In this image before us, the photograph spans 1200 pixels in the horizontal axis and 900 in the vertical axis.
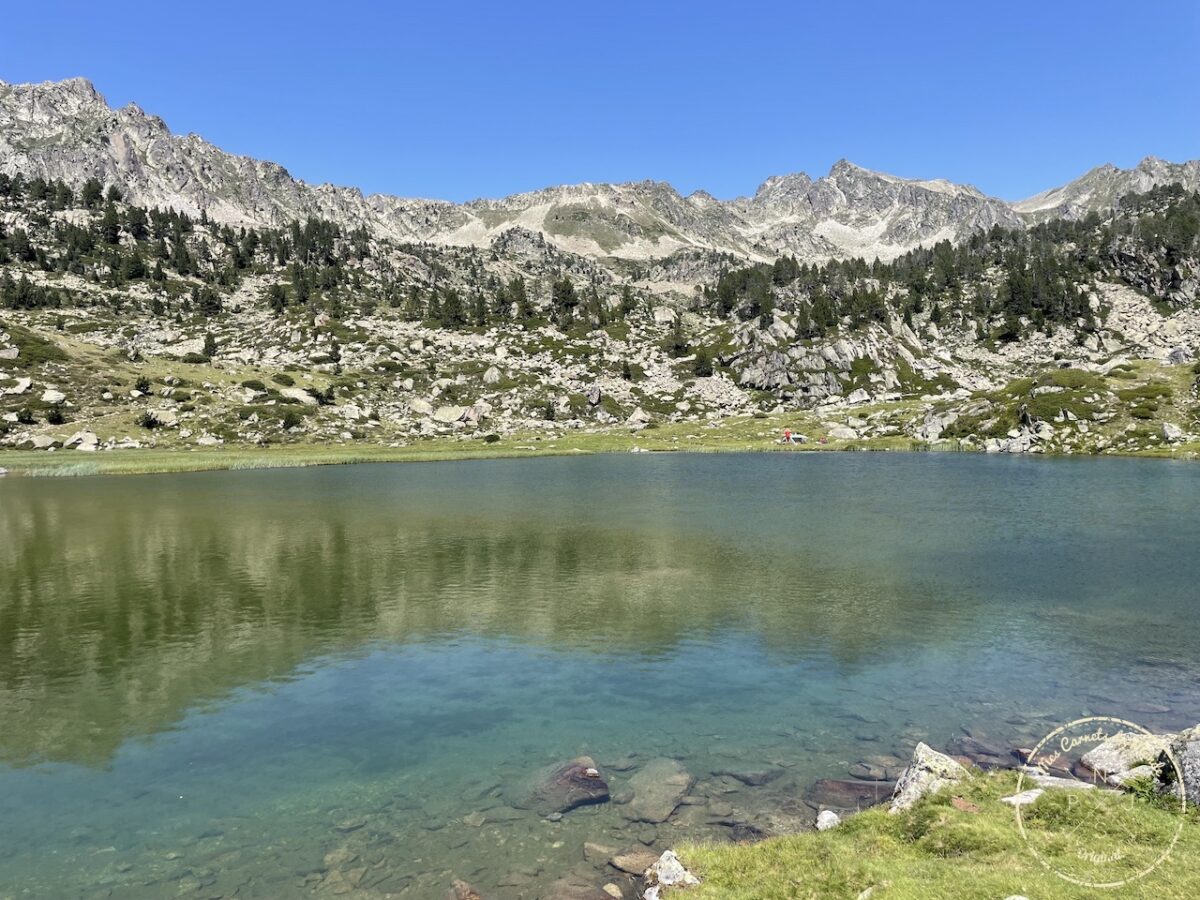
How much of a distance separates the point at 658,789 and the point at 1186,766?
A: 10995mm

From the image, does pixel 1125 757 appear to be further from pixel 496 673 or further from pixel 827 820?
pixel 496 673

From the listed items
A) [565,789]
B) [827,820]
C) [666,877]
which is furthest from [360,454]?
[666,877]

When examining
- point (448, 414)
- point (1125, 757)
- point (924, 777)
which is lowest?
point (1125, 757)

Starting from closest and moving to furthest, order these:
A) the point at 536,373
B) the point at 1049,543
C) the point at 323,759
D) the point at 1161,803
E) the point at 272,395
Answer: the point at 1161,803 < the point at 323,759 < the point at 1049,543 < the point at 272,395 < the point at 536,373

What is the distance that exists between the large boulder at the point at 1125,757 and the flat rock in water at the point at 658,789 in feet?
32.0

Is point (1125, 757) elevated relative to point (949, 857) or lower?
lower

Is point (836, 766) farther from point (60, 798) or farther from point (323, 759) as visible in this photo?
point (60, 798)

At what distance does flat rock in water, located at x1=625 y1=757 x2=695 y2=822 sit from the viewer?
53.0 feet

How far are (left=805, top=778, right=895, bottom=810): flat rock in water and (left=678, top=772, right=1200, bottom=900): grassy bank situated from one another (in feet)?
5.50

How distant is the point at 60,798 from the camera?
17.3 meters

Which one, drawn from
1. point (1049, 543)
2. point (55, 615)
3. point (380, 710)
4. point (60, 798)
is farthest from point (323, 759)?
point (1049, 543)

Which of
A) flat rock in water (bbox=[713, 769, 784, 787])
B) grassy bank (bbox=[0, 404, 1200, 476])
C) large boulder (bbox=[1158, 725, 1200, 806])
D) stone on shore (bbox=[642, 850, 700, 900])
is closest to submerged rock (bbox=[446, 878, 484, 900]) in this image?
stone on shore (bbox=[642, 850, 700, 900])

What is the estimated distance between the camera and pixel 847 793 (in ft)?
54.4

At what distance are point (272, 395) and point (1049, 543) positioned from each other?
6192 inches
